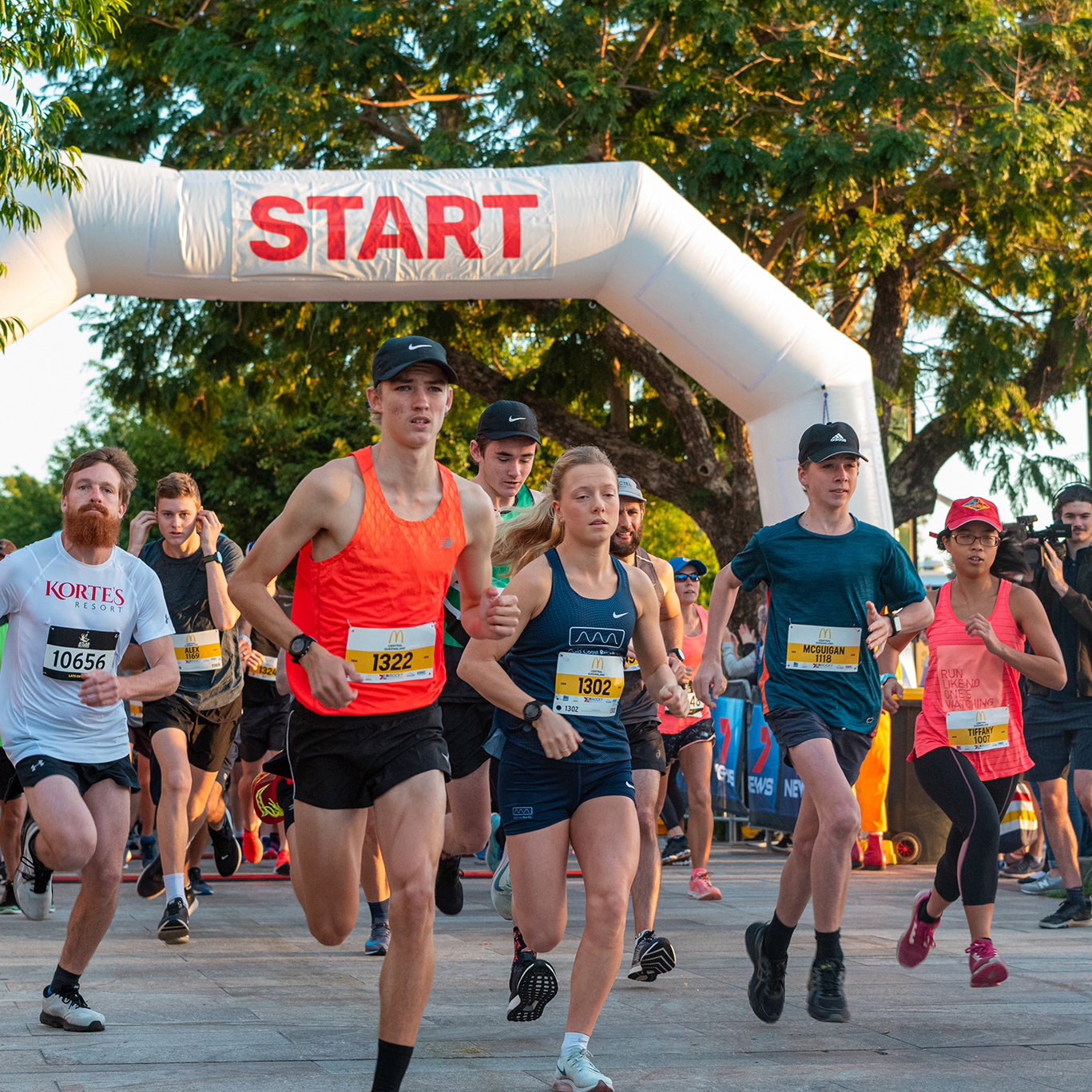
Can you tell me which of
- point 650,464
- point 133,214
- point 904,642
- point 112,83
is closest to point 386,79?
point 112,83

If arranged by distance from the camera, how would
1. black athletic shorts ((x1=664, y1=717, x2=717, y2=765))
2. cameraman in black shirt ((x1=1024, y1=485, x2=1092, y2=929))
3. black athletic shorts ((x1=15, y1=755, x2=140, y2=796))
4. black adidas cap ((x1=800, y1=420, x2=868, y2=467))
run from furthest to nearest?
black athletic shorts ((x1=664, y1=717, x2=717, y2=765))
cameraman in black shirt ((x1=1024, y1=485, x2=1092, y2=929))
black adidas cap ((x1=800, y1=420, x2=868, y2=467))
black athletic shorts ((x1=15, y1=755, x2=140, y2=796))

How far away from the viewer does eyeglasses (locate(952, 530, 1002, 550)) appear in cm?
658

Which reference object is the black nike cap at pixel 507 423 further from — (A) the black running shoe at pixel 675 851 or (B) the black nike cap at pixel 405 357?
(A) the black running shoe at pixel 675 851

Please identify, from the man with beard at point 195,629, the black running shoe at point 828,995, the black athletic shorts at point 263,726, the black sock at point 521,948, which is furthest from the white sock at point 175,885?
the black running shoe at point 828,995

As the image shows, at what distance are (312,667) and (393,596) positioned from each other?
1.09 ft

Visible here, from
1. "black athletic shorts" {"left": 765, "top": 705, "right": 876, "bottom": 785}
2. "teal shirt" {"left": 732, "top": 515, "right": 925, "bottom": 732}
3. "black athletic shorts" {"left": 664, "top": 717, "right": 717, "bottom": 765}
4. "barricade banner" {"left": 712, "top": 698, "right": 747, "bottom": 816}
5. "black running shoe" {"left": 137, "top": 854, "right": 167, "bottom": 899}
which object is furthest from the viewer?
"barricade banner" {"left": 712, "top": 698, "right": 747, "bottom": 816}

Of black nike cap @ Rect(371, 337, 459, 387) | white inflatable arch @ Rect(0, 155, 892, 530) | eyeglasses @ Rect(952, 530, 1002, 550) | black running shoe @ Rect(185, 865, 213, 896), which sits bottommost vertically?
black running shoe @ Rect(185, 865, 213, 896)

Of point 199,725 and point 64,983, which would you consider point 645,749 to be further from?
point 199,725

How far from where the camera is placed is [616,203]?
11016mm

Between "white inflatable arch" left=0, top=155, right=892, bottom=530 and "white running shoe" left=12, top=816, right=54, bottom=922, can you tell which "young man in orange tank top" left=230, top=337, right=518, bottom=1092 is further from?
"white inflatable arch" left=0, top=155, right=892, bottom=530

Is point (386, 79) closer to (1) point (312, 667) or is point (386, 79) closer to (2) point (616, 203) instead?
(2) point (616, 203)

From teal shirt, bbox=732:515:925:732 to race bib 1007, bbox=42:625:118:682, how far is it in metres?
2.46

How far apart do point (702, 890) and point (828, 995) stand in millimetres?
3749

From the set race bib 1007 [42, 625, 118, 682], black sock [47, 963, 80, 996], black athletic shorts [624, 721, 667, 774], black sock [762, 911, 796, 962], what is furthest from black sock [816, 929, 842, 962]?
race bib 1007 [42, 625, 118, 682]
